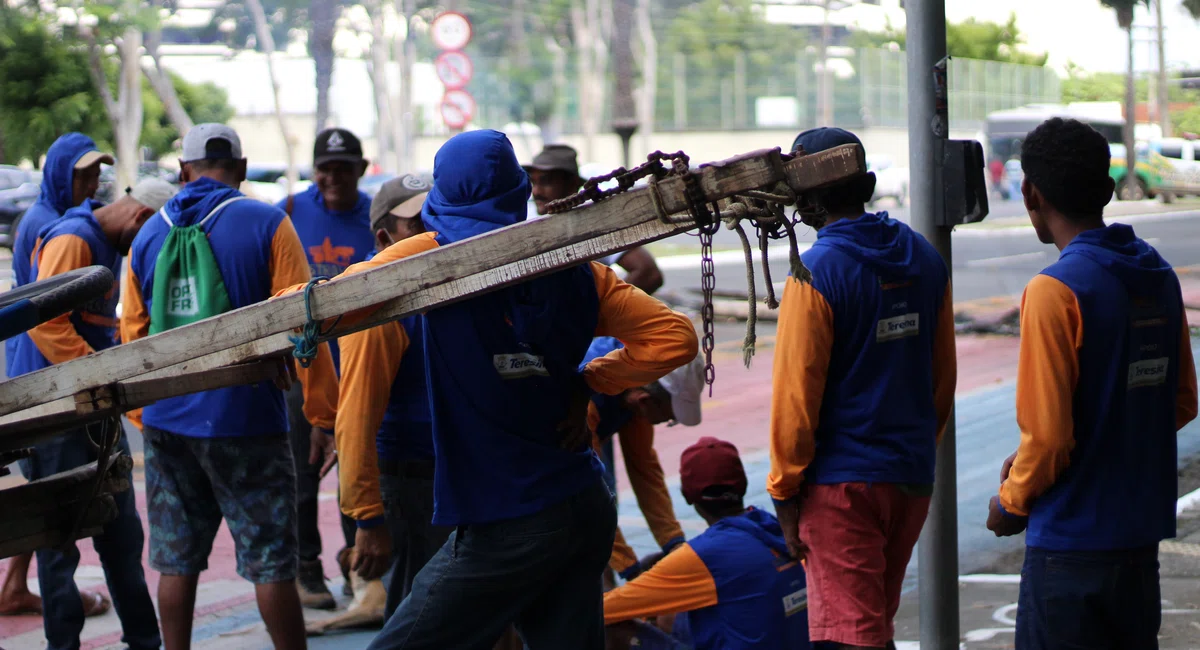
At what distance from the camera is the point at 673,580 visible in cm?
410

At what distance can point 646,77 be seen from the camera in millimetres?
51750

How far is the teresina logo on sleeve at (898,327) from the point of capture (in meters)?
3.64

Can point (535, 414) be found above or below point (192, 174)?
below

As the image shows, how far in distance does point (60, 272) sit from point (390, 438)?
1.45m

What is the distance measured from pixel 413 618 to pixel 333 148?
3333 millimetres

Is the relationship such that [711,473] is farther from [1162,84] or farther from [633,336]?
[1162,84]

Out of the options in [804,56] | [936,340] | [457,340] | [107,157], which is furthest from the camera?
[804,56]

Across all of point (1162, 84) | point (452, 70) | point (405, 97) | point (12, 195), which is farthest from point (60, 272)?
point (405, 97)

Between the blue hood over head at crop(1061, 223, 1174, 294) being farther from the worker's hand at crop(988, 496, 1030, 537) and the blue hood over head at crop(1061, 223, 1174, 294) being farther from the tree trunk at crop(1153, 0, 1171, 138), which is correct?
the tree trunk at crop(1153, 0, 1171, 138)

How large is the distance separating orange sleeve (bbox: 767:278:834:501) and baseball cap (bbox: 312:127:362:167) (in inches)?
122

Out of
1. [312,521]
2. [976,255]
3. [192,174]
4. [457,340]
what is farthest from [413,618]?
[976,255]

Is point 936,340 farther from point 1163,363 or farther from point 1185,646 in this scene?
point 1185,646

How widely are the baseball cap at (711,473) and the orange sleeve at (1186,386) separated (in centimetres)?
134

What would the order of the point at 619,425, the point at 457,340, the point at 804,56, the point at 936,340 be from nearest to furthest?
the point at 457,340
the point at 936,340
the point at 619,425
the point at 804,56
